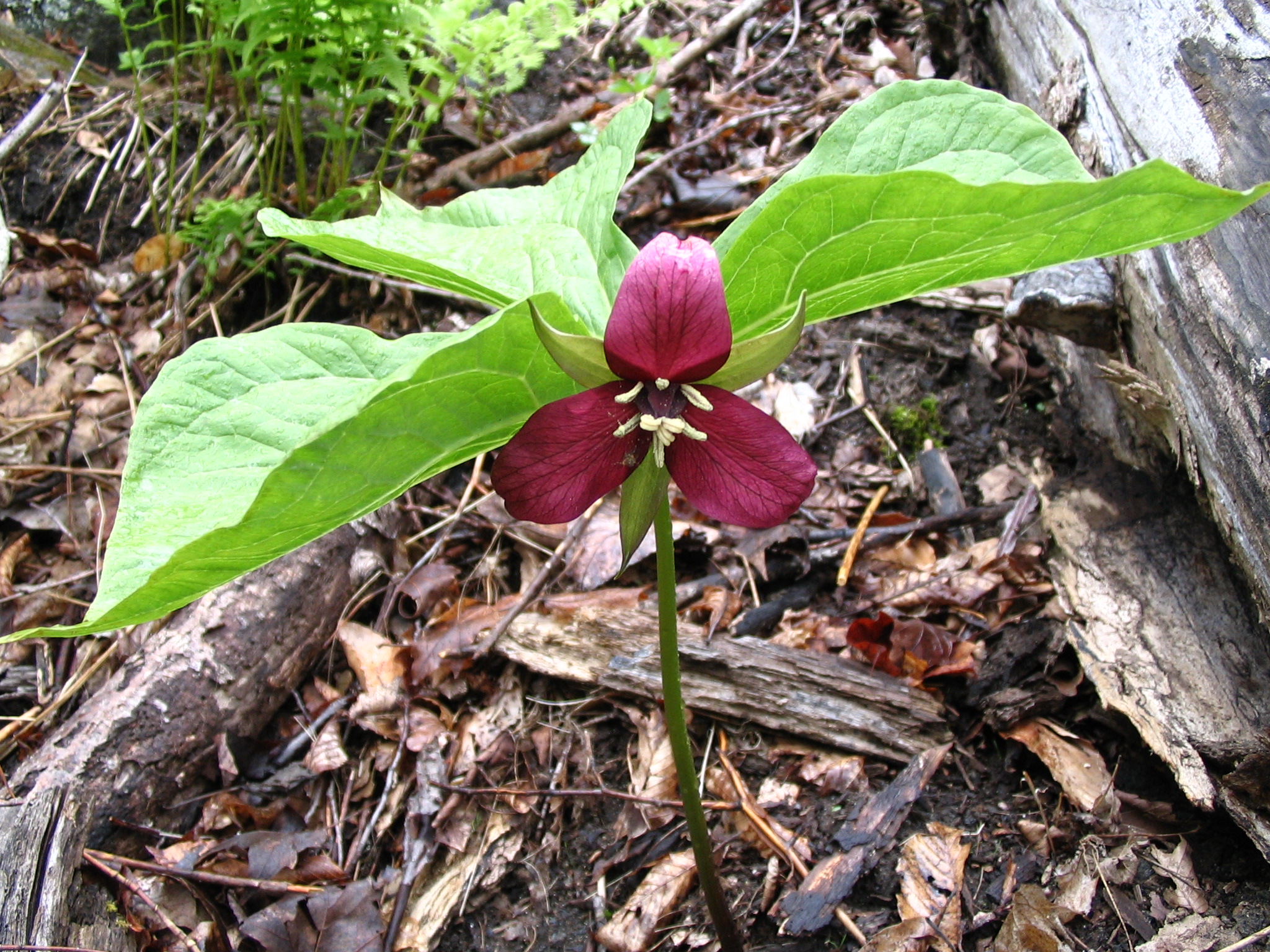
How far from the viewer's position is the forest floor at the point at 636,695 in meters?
1.60

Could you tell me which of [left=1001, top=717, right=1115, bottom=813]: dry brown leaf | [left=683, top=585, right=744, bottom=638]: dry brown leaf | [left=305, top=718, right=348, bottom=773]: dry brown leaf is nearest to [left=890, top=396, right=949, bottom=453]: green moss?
[left=683, top=585, right=744, bottom=638]: dry brown leaf

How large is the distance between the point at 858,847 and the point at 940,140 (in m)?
1.27

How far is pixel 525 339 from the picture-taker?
38.1 inches

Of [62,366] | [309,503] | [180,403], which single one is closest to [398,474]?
[309,503]

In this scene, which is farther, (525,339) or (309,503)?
(525,339)

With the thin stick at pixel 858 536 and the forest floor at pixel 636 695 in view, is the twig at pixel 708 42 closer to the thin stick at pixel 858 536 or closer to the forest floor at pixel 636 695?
the forest floor at pixel 636 695

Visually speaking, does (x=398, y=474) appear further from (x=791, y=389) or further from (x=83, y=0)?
(x=83, y=0)

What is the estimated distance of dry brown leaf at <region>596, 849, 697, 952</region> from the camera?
161cm

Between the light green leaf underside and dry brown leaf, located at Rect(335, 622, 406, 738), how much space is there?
3.76 ft

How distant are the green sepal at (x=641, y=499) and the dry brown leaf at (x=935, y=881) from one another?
935mm

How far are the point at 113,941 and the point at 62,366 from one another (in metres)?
2.06

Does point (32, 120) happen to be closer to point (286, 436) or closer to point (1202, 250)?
point (286, 436)

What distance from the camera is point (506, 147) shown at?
3314 mm

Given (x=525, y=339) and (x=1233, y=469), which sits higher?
(x=525, y=339)
